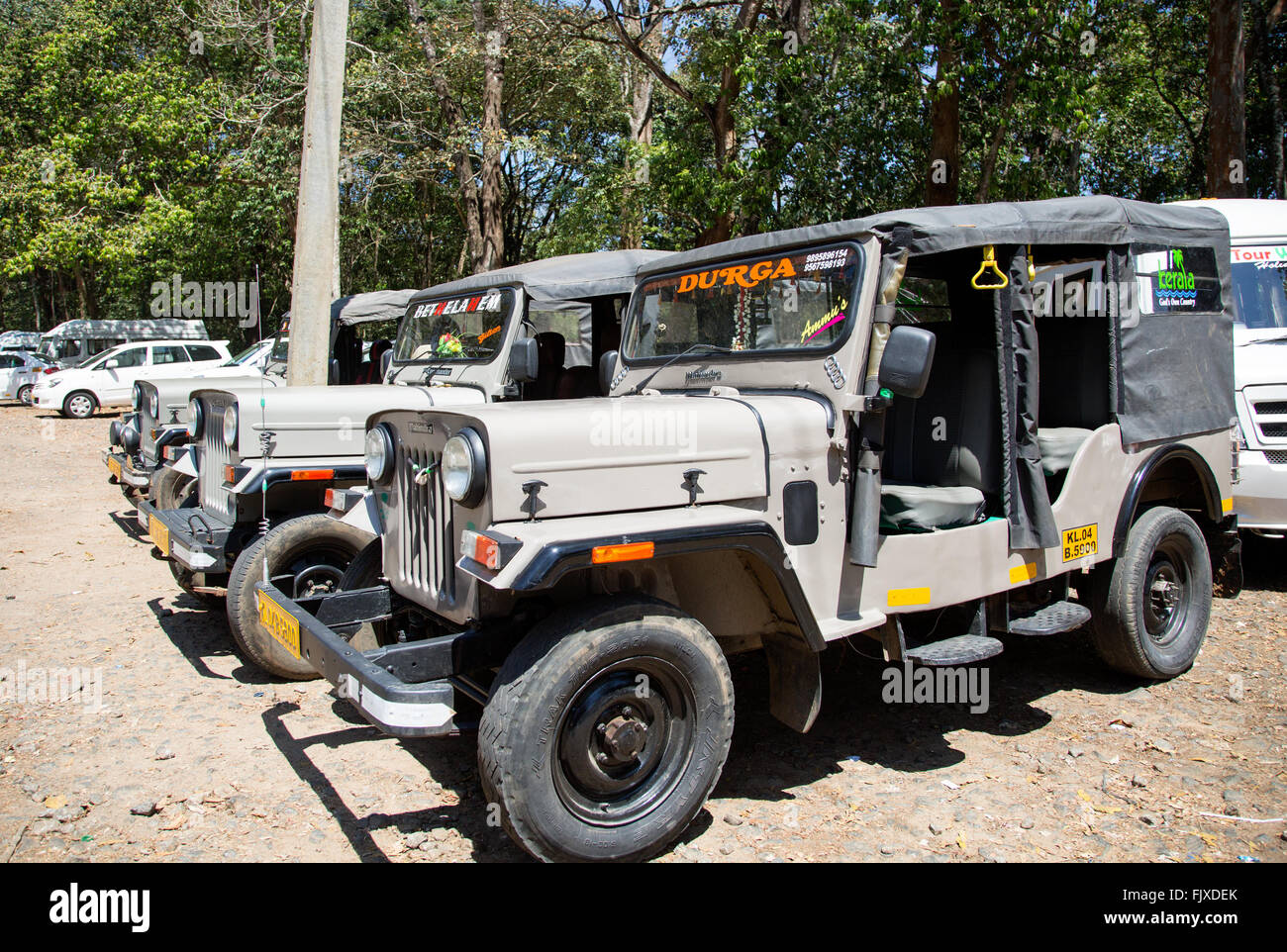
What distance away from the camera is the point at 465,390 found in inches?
257

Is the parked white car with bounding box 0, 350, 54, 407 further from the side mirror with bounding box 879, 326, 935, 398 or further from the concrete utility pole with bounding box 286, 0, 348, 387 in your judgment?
the side mirror with bounding box 879, 326, 935, 398

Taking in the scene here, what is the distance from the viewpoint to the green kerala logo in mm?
4914

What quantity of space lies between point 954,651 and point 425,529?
7.41 ft

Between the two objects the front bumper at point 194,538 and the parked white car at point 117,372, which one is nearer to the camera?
the front bumper at point 194,538

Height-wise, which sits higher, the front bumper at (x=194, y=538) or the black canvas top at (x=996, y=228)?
the black canvas top at (x=996, y=228)

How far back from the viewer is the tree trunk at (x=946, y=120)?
34.3 feet

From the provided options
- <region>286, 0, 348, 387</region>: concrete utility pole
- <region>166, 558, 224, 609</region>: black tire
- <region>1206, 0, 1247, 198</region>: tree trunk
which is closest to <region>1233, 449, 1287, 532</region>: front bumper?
A: <region>1206, 0, 1247, 198</region>: tree trunk

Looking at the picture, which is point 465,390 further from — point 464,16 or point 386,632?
point 464,16

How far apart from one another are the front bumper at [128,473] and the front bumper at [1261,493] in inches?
344

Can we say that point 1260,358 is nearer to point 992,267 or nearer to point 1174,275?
point 1174,275

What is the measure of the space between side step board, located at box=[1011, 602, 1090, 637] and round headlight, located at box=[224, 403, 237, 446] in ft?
14.6

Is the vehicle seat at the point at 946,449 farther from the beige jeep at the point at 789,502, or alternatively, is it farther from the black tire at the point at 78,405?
the black tire at the point at 78,405

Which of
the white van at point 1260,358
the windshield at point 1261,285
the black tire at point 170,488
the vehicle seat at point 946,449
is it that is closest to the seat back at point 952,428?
the vehicle seat at point 946,449

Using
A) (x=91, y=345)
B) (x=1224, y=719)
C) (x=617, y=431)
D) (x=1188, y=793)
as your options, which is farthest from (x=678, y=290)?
(x=91, y=345)
